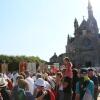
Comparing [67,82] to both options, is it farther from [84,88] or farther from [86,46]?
[86,46]

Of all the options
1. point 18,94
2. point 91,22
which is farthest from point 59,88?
point 91,22

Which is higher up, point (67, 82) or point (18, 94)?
point (67, 82)

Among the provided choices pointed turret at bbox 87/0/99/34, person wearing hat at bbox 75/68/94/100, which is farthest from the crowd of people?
pointed turret at bbox 87/0/99/34

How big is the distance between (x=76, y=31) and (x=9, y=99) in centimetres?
8743

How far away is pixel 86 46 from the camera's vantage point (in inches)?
3344

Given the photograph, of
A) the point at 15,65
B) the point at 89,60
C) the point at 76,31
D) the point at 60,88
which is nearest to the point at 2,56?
the point at 15,65

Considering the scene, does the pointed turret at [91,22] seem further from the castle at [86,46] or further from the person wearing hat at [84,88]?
the person wearing hat at [84,88]

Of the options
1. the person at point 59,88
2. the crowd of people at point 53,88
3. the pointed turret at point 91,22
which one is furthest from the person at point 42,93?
the pointed turret at point 91,22

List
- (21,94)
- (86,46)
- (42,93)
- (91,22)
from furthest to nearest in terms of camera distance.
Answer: (91,22)
(86,46)
(21,94)
(42,93)

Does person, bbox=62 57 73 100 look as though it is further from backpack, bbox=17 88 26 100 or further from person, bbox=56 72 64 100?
backpack, bbox=17 88 26 100

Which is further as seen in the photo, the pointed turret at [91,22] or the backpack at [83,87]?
the pointed turret at [91,22]

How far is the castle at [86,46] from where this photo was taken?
83.4 metres

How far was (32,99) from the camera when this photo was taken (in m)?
8.74

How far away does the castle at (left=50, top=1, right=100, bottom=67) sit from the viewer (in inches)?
3282
